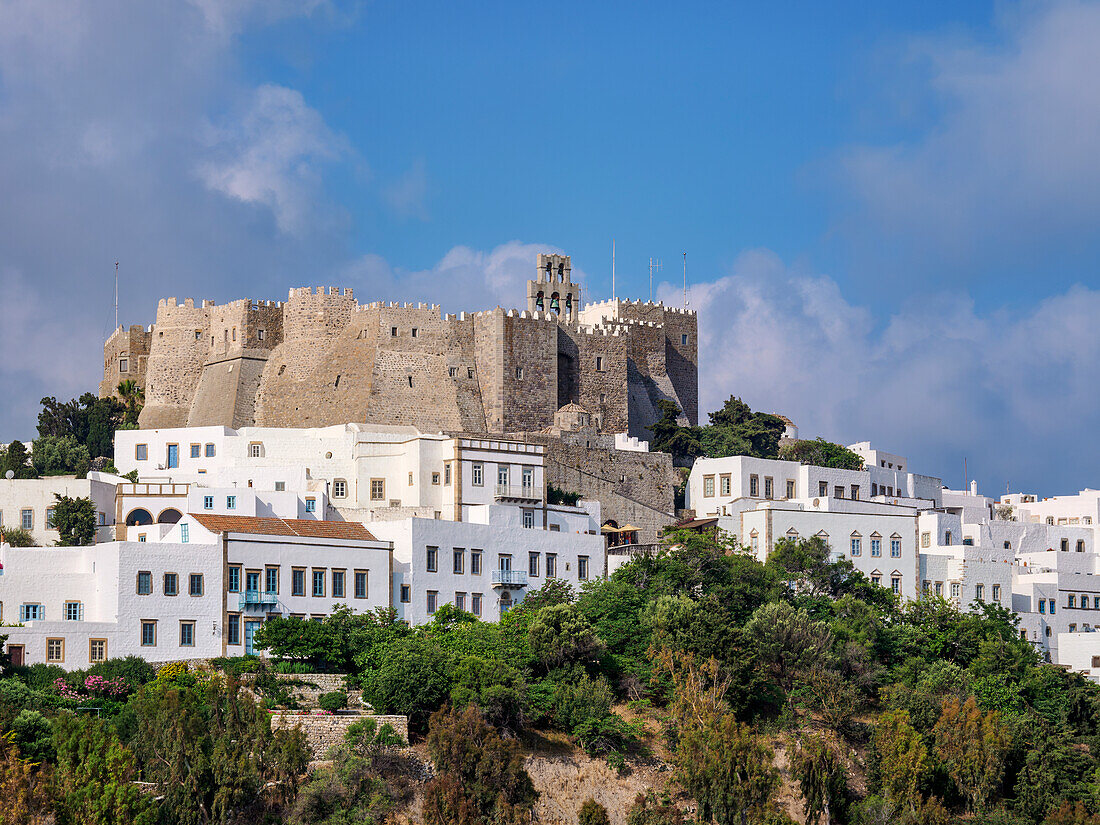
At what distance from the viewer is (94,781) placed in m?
43.2

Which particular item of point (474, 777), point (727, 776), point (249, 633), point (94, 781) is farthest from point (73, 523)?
point (727, 776)

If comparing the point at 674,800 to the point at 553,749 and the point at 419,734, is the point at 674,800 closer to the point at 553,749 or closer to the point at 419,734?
the point at 553,749

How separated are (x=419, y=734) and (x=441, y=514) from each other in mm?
14905

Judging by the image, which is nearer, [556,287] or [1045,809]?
[1045,809]

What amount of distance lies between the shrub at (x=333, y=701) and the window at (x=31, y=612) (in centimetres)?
899

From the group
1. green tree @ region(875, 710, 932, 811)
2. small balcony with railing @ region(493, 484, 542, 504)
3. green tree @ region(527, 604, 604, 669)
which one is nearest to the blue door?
green tree @ region(527, 604, 604, 669)

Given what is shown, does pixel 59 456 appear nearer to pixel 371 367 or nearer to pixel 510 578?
pixel 371 367

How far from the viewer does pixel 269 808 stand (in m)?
46.4

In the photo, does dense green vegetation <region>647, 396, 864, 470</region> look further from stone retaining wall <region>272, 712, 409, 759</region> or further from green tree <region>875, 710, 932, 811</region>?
stone retaining wall <region>272, 712, 409, 759</region>

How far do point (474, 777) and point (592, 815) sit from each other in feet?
14.0

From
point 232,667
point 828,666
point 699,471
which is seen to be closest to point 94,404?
point 699,471

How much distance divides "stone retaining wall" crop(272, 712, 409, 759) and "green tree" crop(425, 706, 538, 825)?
1695 millimetres

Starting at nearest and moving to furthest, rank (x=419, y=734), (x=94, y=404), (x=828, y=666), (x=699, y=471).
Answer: (x=419, y=734), (x=828, y=666), (x=699, y=471), (x=94, y=404)

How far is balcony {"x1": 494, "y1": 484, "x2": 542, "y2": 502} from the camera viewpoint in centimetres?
6619
